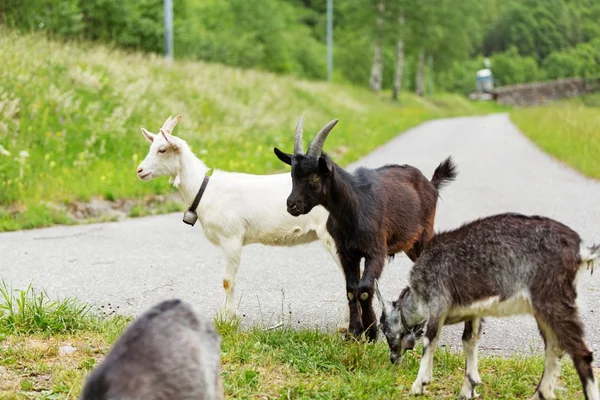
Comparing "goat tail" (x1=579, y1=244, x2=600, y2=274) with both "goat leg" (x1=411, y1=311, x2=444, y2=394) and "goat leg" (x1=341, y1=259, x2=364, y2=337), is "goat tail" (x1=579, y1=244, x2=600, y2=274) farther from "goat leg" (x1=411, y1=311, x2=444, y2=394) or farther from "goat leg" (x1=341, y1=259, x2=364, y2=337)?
"goat leg" (x1=341, y1=259, x2=364, y2=337)

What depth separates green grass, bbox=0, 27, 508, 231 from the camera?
1137cm

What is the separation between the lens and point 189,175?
6418 mm

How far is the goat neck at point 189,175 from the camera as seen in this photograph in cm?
639

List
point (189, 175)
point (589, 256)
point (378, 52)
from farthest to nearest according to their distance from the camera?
point (378, 52)
point (189, 175)
point (589, 256)

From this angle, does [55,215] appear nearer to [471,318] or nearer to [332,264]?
[332,264]

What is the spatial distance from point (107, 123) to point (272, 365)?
10.6 m

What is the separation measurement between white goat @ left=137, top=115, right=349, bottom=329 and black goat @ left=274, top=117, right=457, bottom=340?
0.46m

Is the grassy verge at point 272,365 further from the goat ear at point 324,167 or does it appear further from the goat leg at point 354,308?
the goat ear at point 324,167

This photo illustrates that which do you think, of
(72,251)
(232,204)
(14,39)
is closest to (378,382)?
(232,204)

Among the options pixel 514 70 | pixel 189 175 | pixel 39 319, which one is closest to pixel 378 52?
pixel 189 175

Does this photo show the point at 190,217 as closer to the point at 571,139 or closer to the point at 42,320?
the point at 42,320

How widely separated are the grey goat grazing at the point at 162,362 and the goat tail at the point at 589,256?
2.15 meters

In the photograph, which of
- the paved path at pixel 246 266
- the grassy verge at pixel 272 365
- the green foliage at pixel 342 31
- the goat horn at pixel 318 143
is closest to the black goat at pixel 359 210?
the goat horn at pixel 318 143

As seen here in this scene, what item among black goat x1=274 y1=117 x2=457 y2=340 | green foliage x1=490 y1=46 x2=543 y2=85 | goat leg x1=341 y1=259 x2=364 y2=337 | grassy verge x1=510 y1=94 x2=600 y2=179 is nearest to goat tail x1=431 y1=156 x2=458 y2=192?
black goat x1=274 y1=117 x2=457 y2=340
